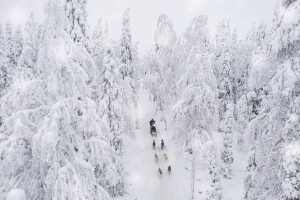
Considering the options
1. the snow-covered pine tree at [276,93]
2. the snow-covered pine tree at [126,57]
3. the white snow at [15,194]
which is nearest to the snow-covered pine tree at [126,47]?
the snow-covered pine tree at [126,57]

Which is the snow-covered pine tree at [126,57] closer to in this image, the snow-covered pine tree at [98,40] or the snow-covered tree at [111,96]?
the snow-covered pine tree at [98,40]

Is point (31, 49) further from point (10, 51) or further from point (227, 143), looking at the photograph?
point (10, 51)

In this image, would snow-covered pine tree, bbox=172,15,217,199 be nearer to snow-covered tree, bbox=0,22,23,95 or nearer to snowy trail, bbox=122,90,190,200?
snowy trail, bbox=122,90,190,200

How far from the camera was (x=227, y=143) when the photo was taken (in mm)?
45469

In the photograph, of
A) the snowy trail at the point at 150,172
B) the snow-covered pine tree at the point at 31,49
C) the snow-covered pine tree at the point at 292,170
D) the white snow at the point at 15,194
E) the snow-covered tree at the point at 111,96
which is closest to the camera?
the white snow at the point at 15,194

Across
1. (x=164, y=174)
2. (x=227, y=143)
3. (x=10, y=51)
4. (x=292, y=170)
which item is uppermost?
(x=10, y=51)

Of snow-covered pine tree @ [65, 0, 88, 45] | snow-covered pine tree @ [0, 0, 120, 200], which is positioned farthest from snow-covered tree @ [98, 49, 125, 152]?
snow-covered pine tree @ [0, 0, 120, 200]

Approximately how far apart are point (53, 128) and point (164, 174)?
2727 centimetres

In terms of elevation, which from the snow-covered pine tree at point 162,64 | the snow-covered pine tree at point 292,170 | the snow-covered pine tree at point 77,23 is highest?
the snow-covered pine tree at point 162,64

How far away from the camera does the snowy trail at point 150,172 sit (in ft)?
120

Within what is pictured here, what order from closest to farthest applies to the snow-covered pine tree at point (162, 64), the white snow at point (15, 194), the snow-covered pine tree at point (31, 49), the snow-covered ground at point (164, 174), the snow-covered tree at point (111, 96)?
the white snow at point (15, 194) < the snow-covered pine tree at point (31, 49) < the snow-covered tree at point (111, 96) < the snow-covered ground at point (164, 174) < the snow-covered pine tree at point (162, 64)

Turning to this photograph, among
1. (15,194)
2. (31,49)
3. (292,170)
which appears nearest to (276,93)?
(292,170)

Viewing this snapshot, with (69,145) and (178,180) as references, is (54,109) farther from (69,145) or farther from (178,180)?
(178,180)

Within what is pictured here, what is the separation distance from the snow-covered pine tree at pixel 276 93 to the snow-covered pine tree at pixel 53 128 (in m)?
6.28
